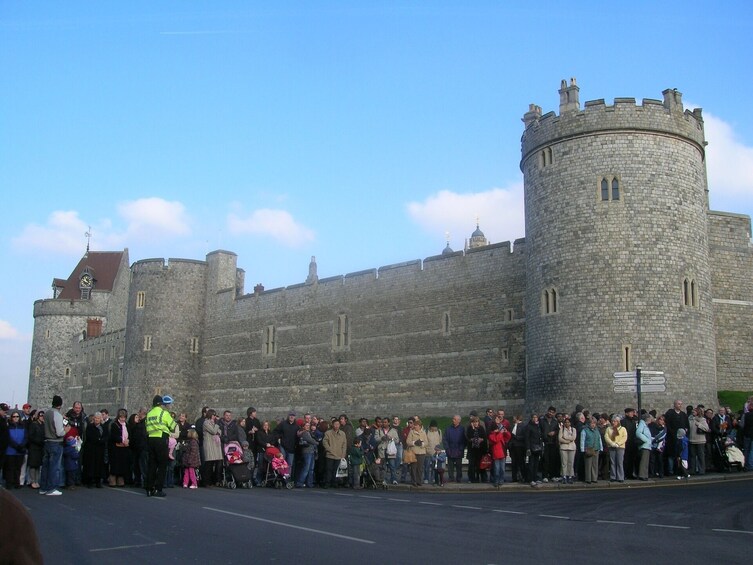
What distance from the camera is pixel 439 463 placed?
17781 mm

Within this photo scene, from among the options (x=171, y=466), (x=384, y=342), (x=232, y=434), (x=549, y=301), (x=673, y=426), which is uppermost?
(x=549, y=301)

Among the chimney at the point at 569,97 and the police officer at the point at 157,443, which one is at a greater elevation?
the chimney at the point at 569,97

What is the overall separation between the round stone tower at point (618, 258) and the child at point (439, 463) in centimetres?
748

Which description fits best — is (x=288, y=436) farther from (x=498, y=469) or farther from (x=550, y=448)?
(x=550, y=448)

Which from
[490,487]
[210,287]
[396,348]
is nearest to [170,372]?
[210,287]

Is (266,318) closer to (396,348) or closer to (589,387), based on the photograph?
(396,348)

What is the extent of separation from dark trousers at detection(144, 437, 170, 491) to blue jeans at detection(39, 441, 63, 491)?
1.89 metres

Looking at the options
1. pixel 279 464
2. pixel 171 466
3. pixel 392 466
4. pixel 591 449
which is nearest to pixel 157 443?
pixel 171 466

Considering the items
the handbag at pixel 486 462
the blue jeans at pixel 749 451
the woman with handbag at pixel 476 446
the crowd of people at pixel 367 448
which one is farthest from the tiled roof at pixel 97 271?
the blue jeans at pixel 749 451

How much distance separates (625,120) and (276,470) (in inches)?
611

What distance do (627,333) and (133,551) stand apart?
61.7 feet

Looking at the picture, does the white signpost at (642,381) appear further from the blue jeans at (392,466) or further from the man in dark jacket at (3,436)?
the man in dark jacket at (3,436)

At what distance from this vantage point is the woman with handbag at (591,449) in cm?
1672

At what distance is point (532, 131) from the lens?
2758 centimetres
